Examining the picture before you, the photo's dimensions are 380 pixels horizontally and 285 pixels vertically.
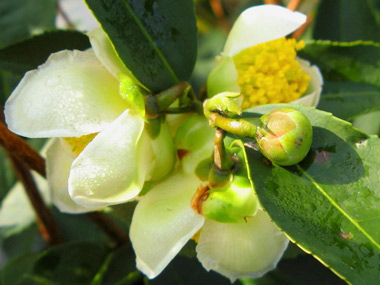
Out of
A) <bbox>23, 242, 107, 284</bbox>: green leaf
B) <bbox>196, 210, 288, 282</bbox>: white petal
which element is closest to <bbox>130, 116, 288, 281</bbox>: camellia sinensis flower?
<bbox>196, 210, 288, 282</bbox>: white petal

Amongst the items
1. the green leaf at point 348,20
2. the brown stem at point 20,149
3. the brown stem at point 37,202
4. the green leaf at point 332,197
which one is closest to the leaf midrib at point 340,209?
the green leaf at point 332,197

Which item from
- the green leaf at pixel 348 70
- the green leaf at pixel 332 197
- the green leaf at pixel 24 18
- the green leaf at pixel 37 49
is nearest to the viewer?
the green leaf at pixel 332 197

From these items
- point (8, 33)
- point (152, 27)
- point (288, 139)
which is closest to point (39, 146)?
point (8, 33)

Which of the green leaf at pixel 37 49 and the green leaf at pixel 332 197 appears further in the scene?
the green leaf at pixel 37 49

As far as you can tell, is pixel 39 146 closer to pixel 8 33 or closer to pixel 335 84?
pixel 8 33

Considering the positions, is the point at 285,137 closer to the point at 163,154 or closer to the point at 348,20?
the point at 163,154

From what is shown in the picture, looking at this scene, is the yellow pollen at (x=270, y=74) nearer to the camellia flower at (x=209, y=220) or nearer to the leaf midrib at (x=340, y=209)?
the camellia flower at (x=209, y=220)
